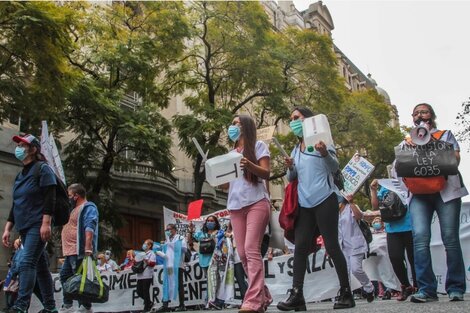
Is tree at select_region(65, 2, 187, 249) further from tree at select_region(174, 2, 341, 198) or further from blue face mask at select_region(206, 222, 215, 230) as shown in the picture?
blue face mask at select_region(206, 222, 215, 230)

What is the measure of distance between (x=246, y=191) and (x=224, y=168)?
27 cm

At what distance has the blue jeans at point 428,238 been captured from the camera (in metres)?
4.92

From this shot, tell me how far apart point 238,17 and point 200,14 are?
1356 millimetres

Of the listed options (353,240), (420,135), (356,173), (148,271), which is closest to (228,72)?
(148,271)

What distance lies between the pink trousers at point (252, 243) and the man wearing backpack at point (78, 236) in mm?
2281

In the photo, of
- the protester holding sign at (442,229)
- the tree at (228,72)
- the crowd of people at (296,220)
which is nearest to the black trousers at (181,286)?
the crowd of people at (296,220)

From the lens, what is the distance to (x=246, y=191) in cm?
466

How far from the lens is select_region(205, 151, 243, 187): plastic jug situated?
4543 millimetres

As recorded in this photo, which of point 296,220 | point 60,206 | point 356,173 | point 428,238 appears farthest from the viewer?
point 356,173

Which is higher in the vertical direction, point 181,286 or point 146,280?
point 146,280

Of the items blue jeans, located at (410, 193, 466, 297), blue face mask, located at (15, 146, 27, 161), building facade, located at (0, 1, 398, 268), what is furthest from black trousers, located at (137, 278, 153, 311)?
building facade, located at (0, 1, 398, 268)

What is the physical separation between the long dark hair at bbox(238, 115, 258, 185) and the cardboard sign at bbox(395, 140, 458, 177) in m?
1.36

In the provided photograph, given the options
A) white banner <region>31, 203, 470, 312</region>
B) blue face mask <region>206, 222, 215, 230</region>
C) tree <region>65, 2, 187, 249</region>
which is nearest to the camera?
white banner <region>31, 203, 470, 312</region>

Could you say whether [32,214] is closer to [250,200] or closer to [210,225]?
[250,200]
